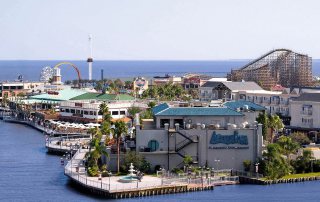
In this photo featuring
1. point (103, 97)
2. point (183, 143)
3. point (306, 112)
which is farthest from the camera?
point (103, 97)

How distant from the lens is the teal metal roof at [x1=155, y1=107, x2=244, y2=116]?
88438 mm

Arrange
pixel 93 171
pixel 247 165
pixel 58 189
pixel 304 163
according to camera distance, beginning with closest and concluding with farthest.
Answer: pixel 58 189
pixel 93 171
pixel 247 165
pixel 304 163

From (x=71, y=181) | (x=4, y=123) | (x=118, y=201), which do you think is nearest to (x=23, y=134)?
(x=4, y=123)

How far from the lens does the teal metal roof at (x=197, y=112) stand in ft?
290

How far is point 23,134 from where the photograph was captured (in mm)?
137250

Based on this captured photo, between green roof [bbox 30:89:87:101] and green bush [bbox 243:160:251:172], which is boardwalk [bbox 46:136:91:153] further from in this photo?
green roof [bbox 30:89:87:101]

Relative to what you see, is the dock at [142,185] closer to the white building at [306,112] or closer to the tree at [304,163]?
the tree at [304,163]

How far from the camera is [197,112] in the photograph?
88.9 metres

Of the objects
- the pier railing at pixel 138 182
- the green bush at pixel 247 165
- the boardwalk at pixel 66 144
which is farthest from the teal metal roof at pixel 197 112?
the boardwalk at pixel 66 144

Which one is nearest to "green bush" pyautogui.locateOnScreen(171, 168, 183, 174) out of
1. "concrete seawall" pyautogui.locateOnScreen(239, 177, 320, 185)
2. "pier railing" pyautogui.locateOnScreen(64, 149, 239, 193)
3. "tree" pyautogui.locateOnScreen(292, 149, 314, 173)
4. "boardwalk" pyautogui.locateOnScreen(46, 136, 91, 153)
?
"pier railing" pyautogui.locateOnScreen(64, 149, 239, 193)

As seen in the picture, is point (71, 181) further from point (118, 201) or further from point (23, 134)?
Answer: point (23, 134)

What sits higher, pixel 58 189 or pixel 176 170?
pixel 176 170

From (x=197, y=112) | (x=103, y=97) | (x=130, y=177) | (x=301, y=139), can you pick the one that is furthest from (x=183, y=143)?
(x=103, y=97)

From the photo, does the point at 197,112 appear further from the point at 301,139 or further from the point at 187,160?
the point at 301,139
